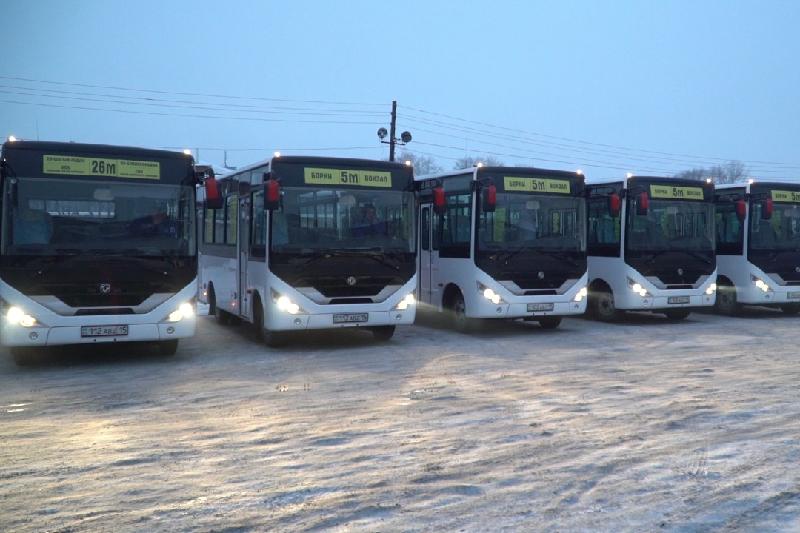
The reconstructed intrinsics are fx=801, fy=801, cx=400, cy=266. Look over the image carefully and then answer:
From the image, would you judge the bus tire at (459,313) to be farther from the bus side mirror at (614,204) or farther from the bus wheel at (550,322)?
the bus side mirror at (614,204)

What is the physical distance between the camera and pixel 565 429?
732 centimetres

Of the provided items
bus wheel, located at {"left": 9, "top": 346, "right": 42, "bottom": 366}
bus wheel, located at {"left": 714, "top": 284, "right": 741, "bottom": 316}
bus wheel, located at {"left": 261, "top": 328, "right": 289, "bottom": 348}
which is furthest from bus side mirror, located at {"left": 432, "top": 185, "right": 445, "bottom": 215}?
bus wheel, located at {"left": 714, "top": 284, "right": 741, "bottom": 316}

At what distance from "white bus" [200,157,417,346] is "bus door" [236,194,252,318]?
0.17 ft

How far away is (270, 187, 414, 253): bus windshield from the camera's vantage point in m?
12.2

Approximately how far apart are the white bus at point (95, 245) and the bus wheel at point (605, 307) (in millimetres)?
8993

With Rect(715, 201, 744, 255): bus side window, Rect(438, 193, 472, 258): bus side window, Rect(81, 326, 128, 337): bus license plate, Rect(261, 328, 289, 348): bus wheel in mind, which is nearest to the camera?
Rect(81, 326, 128, 337): bus license plate

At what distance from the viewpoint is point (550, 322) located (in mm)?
15875

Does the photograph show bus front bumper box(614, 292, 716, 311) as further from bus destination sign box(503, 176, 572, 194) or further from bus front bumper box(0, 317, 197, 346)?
bus front bumper box(0, 317, 197, 346)

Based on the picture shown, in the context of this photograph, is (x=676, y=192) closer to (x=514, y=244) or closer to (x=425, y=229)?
(x=514, y=244)

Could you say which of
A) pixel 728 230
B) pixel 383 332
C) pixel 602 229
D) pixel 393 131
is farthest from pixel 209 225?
pixel 393 131

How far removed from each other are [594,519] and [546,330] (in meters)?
10.8

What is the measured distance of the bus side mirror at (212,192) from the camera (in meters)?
10.9

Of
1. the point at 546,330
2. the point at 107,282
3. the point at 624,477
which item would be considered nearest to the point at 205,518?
the point at 624,477

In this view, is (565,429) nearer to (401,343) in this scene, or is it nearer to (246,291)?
(401,343)
